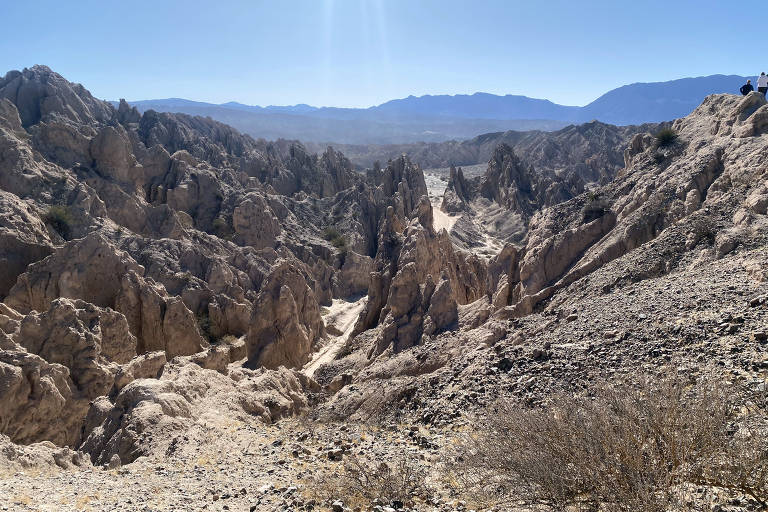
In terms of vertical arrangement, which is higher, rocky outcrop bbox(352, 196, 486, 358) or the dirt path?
rocky outcrop bbox(352, 196, 486, 358)

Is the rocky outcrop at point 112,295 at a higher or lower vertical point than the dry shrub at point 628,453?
lower

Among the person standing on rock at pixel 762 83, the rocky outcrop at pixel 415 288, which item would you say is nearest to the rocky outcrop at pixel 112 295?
the rocky outcrop at pixel 415 288

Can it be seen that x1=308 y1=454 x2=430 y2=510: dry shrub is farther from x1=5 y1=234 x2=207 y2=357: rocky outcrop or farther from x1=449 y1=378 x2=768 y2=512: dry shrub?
x1=5 y1=234 x2=207 y2=357: rocky outcrop

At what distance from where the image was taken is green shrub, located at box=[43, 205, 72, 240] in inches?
1400

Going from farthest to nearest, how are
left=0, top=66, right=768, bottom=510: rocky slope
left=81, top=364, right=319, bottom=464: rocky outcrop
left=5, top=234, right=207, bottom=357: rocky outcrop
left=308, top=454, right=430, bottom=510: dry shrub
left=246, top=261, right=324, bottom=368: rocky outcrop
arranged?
left=5, top=234, right=207, bottom=357: rocky outcrop < left=246, top=261, right=324, bottom=368: rocky outcrop < left=81, top=364, right=319, bottom=464: rocky outcrop < left=0, top=66, right=768, bottom=510: rocky slope < left=308, top=454, right=430, bottom=510: dry shrub

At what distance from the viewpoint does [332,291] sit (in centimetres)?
5003

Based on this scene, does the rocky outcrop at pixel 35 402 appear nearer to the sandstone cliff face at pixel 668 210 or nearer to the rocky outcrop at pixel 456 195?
the sandstone cliff face at pixel 668 210

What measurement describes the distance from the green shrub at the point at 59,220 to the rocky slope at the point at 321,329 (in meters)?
0.12

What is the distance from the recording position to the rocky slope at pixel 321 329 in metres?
10.7

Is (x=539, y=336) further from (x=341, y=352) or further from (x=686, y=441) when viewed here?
(x=341, y=352)

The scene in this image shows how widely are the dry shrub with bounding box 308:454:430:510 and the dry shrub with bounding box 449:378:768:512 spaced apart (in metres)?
1.14

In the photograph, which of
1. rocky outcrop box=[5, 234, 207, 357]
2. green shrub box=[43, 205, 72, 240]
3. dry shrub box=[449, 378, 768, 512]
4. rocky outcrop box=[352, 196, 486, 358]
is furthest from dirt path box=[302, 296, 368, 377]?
green shrub box=[43, 205, 72, 240]

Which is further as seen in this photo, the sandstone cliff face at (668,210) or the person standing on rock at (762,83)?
the person standing on rock at (762,83)

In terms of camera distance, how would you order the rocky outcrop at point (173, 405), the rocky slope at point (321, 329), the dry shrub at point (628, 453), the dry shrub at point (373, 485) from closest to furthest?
1. the dry shrub at point (628, 453)
2. the dry shrub at point (373, 485)
3. the rocky slope at point (321, 329)
4. the rocky outcrop at point (173, 405)
